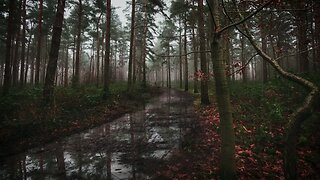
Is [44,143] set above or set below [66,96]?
below

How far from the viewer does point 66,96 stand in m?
12.1

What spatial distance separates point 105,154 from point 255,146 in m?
4.71

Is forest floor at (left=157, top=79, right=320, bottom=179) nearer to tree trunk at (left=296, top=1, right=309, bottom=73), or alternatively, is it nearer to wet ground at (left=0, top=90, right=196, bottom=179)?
wet ground at (left=0, top=90, right=196, bottom=179)

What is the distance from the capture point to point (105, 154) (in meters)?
6.69

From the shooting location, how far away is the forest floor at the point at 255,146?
17.8 feet

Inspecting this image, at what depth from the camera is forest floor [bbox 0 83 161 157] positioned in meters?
7.68

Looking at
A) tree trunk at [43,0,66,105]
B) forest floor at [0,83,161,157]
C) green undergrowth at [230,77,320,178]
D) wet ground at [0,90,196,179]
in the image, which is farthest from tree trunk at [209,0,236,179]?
tree trunk at [43,0,66,105]

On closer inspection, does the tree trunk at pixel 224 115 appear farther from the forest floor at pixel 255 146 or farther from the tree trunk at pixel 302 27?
the tree trunk at pixel 302 27

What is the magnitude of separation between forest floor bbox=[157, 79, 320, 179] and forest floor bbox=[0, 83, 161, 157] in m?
5.06

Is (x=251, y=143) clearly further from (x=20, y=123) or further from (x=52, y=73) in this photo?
(x=52, y=73)

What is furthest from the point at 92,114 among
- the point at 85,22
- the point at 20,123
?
the point at 85,22

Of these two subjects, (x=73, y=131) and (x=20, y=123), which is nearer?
(x=20, y=123)

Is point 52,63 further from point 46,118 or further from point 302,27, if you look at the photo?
point 302,27

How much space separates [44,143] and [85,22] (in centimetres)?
2233
